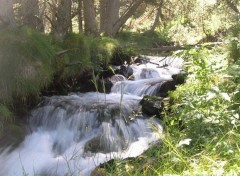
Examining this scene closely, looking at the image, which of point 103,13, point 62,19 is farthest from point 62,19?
point 103,13

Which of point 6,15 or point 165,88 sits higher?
point 6,15

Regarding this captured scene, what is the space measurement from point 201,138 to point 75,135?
3.25 meters

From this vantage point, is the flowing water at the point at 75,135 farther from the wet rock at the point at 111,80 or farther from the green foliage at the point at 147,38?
the green foliage at the point at 147,38

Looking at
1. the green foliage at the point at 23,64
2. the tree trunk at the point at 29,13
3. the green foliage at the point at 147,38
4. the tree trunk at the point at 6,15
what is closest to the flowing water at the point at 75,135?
the green foliage at the point at 23,64

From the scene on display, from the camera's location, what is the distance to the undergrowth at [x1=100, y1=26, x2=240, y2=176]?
2857mm

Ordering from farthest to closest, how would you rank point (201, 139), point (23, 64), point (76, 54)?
point (76, 54)
point (23, 64)
point (201, 139)

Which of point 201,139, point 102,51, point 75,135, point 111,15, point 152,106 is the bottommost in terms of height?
point 75,135

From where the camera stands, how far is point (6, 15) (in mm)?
7531

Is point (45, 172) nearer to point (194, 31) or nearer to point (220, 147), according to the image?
point (220, 147)

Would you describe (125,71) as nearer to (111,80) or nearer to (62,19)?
(111,80)

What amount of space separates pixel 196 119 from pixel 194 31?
1677 cm

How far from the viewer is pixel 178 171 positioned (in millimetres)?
2979

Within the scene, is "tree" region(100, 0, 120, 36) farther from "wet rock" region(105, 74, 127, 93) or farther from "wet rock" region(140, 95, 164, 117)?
"wet rock" region(140, 95, 164, 117)

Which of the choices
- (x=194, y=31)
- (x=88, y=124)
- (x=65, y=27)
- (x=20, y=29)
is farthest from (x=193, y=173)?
(x=194, y=31)
